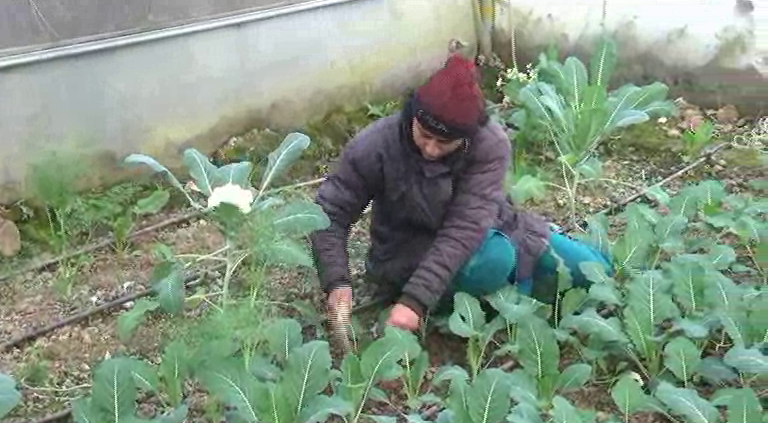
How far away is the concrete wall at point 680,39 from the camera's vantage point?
15.2ft

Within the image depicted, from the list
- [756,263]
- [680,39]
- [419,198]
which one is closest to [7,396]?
[419,198]

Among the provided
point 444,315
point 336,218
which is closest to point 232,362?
point 336,218

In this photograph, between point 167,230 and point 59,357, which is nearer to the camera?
point 59,357

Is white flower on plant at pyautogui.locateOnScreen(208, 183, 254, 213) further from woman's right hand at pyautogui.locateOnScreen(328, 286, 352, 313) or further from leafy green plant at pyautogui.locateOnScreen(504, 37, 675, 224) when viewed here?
leafy green plant at pyautogui.locateOnScreen(504, 37, 675, 224)

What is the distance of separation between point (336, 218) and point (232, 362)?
0.65 meters

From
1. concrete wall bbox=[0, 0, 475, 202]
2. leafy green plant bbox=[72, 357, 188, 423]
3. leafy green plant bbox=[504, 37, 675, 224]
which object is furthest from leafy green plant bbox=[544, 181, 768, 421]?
concrete wall bbox=[0, 0, 475, 202]

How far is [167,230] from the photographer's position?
3.81 m

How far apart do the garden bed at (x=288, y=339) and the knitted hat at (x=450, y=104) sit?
55cm

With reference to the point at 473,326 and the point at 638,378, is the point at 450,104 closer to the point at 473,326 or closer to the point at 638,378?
the point at 473,326

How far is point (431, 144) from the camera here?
2740 millimetres

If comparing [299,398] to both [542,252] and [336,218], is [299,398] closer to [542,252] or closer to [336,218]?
[336,218]

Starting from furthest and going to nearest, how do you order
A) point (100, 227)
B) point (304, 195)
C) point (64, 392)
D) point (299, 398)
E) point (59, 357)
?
point (304, 195)
point (100, 227)
point (59, 357)
point (64, 392)
point (299, 398)

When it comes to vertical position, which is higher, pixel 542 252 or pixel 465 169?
pixel 465 169

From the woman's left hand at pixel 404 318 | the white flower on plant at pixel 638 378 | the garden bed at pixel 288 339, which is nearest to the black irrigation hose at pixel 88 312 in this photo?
the garden bed at pixel 288 339
